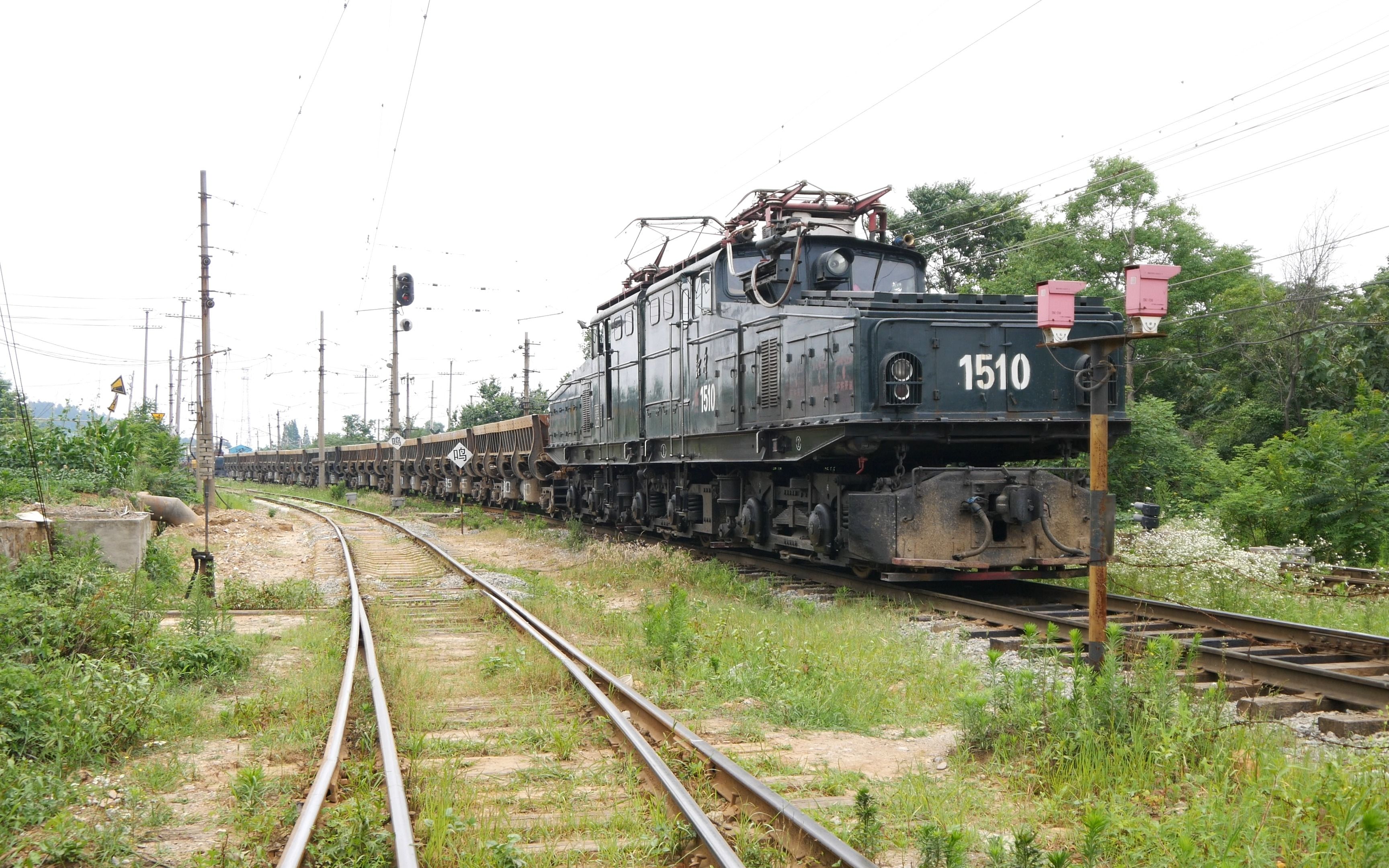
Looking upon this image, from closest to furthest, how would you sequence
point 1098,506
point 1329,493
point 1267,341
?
point 1098,506 < point 1329,493 < point 1267,341

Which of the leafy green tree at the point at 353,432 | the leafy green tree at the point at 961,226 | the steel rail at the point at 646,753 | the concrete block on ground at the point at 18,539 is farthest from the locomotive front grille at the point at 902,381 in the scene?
the leafy green tree at the point at 353,432

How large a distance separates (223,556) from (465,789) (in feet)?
45.1

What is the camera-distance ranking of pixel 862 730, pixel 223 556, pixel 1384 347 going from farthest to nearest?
pixel 1384 347, pixel 223 556, pixel 862 730

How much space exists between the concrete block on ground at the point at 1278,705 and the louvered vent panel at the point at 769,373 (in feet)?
18.5

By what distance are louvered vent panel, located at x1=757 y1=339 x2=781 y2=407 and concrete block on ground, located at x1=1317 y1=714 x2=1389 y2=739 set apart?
6062mm

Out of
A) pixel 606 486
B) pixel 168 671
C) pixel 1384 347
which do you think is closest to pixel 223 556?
pixel 606 486

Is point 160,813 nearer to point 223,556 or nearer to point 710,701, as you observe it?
point 710,701

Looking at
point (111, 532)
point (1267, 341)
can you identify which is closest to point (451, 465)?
point (111, 532)

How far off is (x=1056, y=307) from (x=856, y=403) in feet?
10.5

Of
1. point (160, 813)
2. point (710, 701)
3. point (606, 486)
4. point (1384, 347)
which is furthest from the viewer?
point (1384, 347)

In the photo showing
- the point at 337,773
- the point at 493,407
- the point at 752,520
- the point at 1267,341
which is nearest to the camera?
the point at 337,773

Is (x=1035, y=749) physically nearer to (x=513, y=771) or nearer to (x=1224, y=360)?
(x=513, y=771)

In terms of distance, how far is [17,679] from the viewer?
540cm

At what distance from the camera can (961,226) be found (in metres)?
35.8
